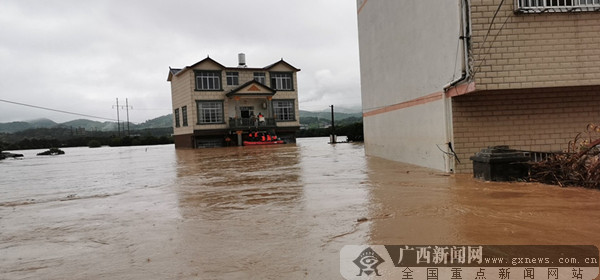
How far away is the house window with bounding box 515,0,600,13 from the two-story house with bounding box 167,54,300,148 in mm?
27282

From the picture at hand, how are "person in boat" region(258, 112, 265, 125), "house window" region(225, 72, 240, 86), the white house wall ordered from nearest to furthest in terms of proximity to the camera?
the white house wall → "person in boat" region(258, 112, 265, 125) → "house window" region(225, 72, 240, 86)

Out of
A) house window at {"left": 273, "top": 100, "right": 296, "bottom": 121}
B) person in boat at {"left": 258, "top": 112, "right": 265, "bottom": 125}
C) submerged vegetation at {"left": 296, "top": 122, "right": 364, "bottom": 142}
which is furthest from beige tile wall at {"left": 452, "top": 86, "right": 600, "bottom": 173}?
house window at {"left": 273, "top": 100, "right": 296, "bottom": 121}

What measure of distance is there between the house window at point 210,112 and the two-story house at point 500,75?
24982mm

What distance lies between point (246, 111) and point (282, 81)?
14.7ft

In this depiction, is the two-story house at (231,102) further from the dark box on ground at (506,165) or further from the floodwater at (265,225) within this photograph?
the dark box on ground at (506,165)

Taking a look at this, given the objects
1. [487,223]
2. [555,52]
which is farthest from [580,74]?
[487,223]

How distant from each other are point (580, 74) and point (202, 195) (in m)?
8.22

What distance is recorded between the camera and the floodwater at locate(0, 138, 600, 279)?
3807 mm

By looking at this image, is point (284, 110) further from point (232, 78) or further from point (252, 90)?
point (232, 78)

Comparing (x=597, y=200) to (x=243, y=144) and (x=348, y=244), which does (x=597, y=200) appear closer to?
(x=348, y=244)

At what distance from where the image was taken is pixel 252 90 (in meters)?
34.6

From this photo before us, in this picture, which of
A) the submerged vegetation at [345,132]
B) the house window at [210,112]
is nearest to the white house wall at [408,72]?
the submerged vegetation at [345,132]

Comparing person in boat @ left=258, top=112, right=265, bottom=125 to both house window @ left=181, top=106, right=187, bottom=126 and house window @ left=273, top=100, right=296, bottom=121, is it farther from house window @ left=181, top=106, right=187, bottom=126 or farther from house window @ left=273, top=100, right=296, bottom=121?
house window @ left=181, top=106, right=187, bottom=126

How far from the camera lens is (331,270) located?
3486 mm
